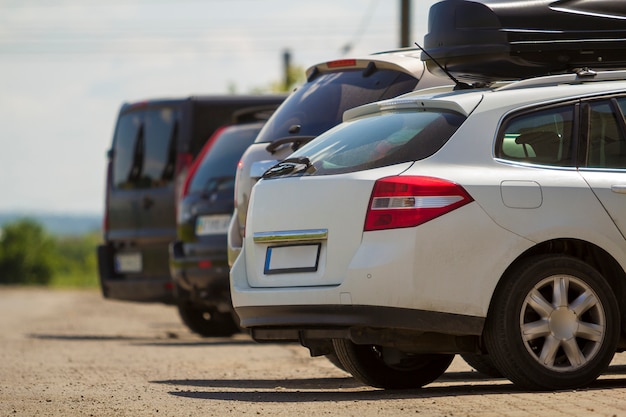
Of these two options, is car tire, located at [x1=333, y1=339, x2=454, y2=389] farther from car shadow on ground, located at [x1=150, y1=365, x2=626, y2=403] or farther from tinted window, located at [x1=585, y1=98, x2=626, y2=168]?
tinted window, located at [x1=585, y1=98, x2=626, y2=168]

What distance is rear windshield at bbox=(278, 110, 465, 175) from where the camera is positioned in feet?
26.8

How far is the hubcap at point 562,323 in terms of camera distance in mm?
8008

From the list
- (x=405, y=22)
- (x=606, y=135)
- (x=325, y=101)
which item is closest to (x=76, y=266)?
(x=405, y=22)

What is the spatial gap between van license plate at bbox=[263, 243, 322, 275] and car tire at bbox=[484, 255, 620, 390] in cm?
97

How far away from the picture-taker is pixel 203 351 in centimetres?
1420

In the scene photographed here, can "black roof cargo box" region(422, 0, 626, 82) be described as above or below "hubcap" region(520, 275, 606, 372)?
above

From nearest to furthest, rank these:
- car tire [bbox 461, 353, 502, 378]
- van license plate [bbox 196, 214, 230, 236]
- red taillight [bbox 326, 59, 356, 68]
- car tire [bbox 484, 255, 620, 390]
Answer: car tire [bbox 484, 255, 620, 390]
car tire [bbox 461, 353, 502, 378]
red taillight [bbox 326, 59, 356, 68]
van license plate [bbox 196, 214, 230, 236]

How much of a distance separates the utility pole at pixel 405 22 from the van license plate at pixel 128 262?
36.4 feet

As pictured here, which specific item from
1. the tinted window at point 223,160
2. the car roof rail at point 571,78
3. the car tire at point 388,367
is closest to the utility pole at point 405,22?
the tinted window at point 223,160

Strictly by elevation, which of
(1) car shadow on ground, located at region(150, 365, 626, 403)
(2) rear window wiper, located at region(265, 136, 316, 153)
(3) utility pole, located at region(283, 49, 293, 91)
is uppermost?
(2) rear window wiper, located at region(265, 136, 316, 153)

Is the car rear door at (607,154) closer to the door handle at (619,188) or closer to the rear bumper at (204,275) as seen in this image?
the door handle at (619,188)

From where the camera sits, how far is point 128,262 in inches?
653

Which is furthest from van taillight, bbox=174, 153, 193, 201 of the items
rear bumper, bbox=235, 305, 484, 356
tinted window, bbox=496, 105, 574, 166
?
tinted window, bbox=496, 105, 574, 166

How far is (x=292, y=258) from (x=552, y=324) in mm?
1418
